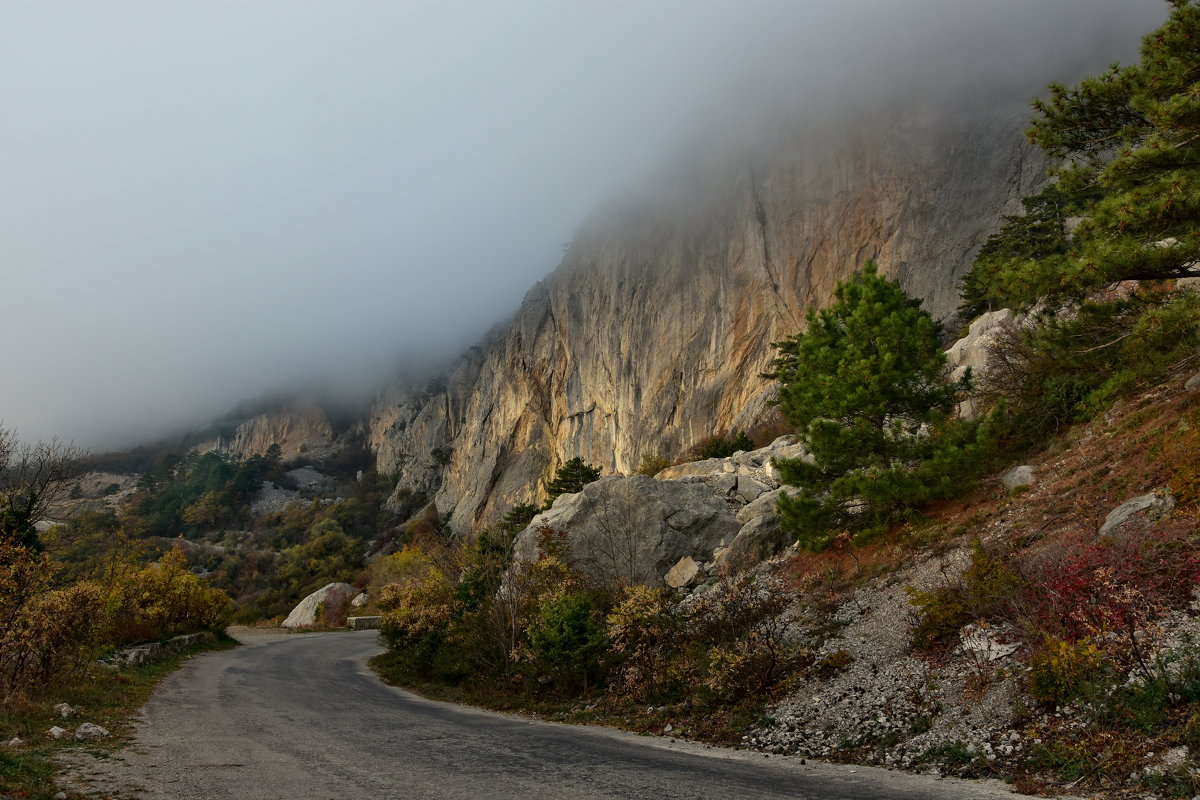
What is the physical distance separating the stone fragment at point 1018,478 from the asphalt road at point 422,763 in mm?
9883

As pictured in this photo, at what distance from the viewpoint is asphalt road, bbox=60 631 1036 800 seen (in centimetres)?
658

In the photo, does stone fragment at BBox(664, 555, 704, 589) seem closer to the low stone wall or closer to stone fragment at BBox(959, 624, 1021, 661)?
stone fragment at BBox(959, 624, 1021, 661)

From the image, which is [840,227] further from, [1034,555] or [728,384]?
[1034,555]

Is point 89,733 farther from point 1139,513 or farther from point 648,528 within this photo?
point 1139,513

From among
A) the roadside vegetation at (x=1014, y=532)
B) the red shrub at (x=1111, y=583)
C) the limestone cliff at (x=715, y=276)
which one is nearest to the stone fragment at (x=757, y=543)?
the roadside vegetation at (x=1014, y=532)

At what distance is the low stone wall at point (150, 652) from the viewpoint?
19327mm

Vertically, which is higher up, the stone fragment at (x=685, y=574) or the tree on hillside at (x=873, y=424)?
the tree on hillside at (x=873, y=424)

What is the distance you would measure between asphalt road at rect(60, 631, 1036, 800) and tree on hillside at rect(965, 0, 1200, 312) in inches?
286

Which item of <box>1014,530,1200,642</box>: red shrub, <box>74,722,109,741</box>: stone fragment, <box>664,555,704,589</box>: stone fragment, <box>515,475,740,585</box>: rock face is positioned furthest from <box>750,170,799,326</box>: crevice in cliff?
<box>74,722,109,741</box>: stone fragment

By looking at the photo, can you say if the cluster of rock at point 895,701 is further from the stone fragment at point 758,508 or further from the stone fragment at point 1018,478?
the stone fragment at point 758,508

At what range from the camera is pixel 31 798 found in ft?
19.8

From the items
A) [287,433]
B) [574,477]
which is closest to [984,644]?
[574,477]

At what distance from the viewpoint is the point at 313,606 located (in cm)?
4784

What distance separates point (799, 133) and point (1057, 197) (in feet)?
78.3
